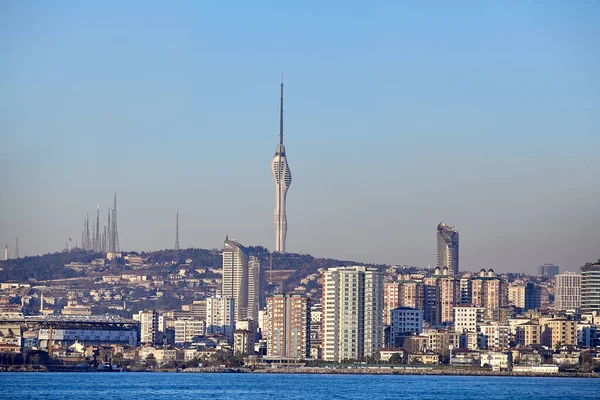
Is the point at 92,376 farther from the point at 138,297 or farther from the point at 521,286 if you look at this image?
the point at 138,297

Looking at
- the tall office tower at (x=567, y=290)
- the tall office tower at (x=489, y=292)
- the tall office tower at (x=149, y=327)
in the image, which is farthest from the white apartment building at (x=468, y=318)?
the tall office tower at (x=567, y=290)

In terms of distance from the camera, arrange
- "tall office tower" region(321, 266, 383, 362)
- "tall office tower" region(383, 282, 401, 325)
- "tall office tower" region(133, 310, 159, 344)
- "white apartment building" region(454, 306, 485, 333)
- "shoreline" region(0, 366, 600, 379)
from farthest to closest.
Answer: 1. "tall office tower" region(133, 310, 159, 344)
2. "tall office tower" region(383, 282, 401, 325)
3. "white apartment building" region(454, 306, 485, 333)
4. "tall office tower" region(321, 266, 383, 362)
5. "shoreline" region(0, 366, 600, 379)

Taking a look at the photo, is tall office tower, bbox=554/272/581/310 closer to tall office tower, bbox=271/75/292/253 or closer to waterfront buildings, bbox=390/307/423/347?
tall office tower, bbox=271/75/292/253

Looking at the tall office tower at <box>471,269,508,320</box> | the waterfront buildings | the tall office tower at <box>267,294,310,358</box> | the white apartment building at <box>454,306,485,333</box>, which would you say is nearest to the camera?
the tall office tower at <box>267,294,310,358</box>

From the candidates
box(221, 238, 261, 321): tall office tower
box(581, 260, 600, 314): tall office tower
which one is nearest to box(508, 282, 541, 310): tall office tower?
box(581, 260, 600, 314): tall office tower

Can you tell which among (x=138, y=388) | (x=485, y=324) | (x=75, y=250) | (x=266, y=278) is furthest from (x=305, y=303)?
(x=75, y=250)

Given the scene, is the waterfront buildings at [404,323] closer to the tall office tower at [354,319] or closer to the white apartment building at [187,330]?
the tall office tower at [354,319]

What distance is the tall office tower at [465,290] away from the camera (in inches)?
5148

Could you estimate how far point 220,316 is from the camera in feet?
463

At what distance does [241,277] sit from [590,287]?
61099 mm

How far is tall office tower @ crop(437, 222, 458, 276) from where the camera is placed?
6442 inches

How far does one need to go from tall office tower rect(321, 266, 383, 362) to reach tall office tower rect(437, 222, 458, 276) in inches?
2675

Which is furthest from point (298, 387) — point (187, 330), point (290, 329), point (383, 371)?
point (187, 330)

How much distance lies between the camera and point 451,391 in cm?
6669
